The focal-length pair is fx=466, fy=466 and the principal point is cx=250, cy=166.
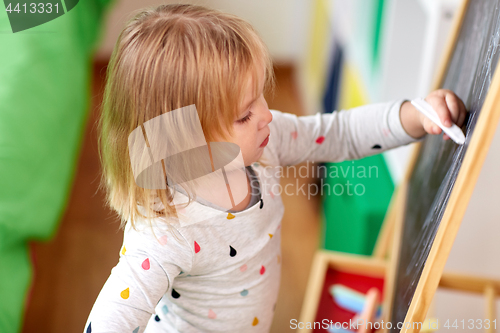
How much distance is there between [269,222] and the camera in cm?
72

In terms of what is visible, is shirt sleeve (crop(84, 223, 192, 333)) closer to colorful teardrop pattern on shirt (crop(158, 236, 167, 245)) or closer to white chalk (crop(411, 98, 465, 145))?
colorful teardrop pattern on shirt (crop(158, 236, 167, 245))

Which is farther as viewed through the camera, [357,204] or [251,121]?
[357,204]

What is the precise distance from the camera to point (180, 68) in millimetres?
532

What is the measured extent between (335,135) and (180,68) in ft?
1.12

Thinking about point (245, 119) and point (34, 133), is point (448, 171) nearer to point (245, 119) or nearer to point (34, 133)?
point (245, 119)

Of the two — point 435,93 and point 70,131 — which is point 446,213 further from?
point 70,131

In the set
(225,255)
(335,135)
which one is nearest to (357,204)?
(335,135)

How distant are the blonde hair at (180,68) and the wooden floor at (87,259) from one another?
2.42ft

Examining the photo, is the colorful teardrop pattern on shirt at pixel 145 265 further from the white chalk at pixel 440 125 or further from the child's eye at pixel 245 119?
the white chalk at pixel 440 125

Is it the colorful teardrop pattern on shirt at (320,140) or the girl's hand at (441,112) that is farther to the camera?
the colorful teardrop pattern on shirt at (320,140)

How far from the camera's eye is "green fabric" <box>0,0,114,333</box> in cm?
101

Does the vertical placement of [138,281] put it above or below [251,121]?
below

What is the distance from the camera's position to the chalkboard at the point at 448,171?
0.40m

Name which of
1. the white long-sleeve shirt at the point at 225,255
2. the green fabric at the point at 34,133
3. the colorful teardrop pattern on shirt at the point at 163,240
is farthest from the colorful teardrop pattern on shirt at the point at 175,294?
the green fabric at the point at 34,133
